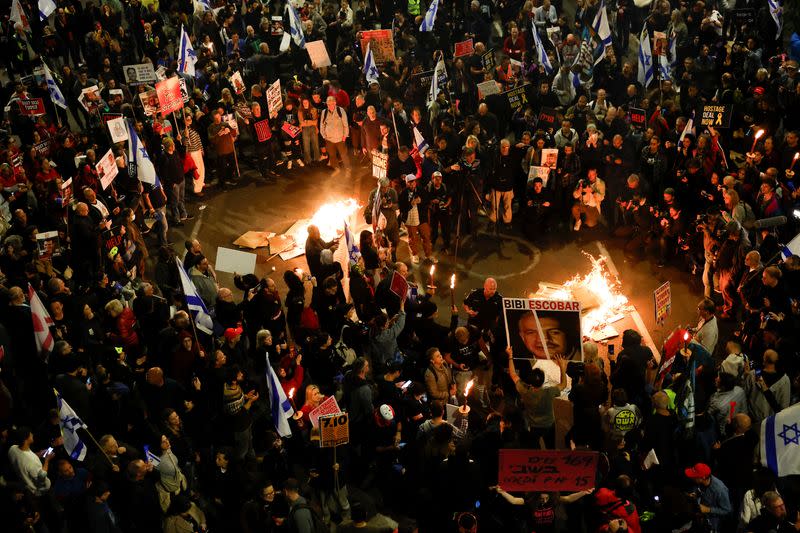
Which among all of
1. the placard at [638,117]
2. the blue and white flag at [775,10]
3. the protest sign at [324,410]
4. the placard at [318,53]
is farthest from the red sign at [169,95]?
the blue and white flag at [775,10]

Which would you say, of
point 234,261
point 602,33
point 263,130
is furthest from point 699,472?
point 602,33

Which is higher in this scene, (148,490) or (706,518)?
(148,490)

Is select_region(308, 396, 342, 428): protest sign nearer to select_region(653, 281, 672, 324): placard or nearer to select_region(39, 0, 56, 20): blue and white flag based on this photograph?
select_region(653, 281, 672, 324): placard

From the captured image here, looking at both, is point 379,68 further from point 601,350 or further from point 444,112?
point 601,350

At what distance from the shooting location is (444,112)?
62.4 feet

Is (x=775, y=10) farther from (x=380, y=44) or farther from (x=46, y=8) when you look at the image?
(x=46, y=8)

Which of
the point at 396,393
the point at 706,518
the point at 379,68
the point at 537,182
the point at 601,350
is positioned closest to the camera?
the point at 706,518

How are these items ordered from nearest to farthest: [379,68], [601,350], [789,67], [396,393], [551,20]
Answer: [396,393]
[601,350]
[789,67]
[379,68]
[551,20]

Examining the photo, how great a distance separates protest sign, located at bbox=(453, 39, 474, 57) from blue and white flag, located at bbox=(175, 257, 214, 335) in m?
11.7

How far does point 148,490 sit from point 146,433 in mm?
1486

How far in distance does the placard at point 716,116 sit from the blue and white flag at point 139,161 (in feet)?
36.9

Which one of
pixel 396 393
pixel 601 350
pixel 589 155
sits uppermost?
pixel 589 155

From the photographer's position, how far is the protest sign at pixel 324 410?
10.1m

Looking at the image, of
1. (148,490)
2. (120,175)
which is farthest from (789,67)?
(148,490)
